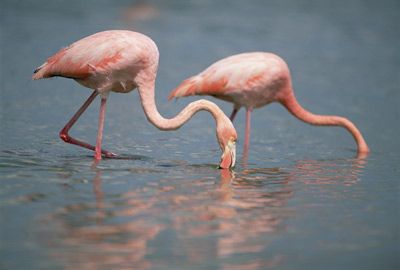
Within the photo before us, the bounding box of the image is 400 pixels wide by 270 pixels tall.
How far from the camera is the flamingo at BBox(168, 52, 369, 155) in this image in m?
10.9

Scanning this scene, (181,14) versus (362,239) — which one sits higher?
(181,14)

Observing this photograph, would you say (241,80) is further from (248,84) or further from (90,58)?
(90,58)

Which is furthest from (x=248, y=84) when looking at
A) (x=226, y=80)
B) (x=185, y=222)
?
(x=185, y=222)

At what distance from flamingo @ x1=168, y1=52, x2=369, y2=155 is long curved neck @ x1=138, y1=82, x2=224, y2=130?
51.6 inches

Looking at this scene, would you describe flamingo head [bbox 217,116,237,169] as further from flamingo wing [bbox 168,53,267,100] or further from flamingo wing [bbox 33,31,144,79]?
flamingo wing [bbox 168,53,267,100]

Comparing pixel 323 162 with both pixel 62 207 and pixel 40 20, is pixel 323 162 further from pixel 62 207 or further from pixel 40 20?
pixel 40 20

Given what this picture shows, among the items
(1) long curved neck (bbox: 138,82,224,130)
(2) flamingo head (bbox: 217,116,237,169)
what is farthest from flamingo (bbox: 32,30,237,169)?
(2) flamingo head (bbox: 217,116,237,169)

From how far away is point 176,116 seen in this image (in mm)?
9234

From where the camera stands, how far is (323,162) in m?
10.1

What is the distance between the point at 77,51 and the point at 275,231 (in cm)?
359

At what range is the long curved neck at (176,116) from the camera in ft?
29.7

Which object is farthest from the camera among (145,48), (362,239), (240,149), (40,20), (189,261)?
(40,20)

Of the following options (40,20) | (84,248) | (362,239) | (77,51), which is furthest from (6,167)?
(40,20)

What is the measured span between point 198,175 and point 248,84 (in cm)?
256
